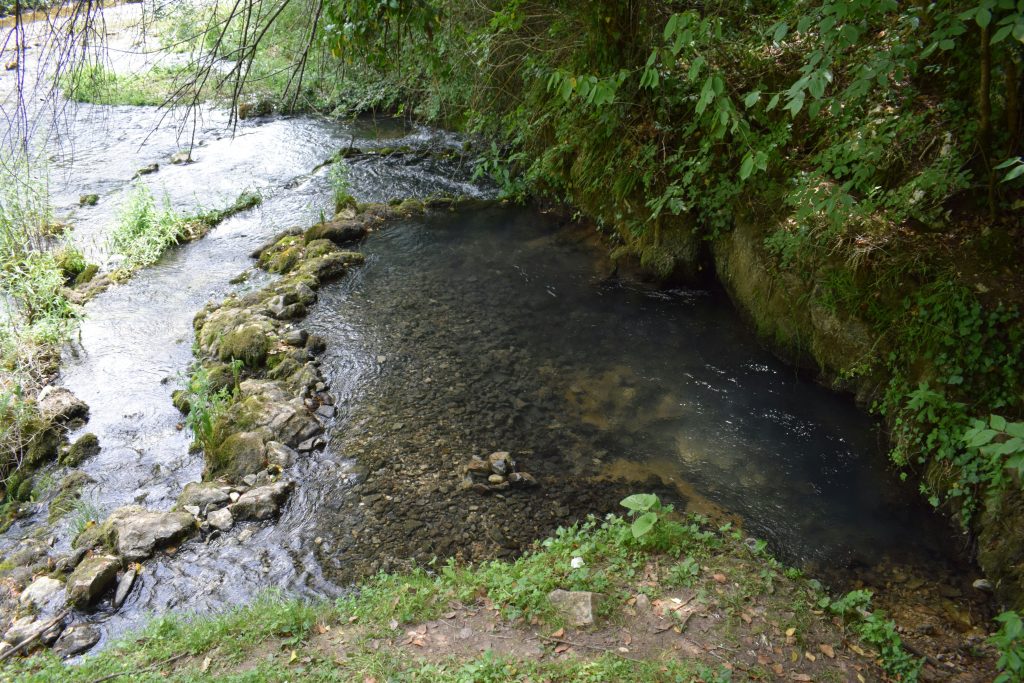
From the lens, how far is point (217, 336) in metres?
7.91

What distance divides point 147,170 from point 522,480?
39.8 ft

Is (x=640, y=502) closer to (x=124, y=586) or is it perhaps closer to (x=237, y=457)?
(x=237, y=457)

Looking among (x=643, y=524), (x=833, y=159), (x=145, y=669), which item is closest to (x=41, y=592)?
(x=145, y=669)

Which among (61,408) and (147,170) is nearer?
(61,408)

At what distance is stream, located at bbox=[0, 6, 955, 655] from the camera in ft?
16.1

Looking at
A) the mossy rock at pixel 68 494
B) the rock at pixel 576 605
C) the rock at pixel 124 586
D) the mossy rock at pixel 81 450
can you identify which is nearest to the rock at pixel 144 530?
the rock at pixel 124 586

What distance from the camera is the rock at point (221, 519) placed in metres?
5.26

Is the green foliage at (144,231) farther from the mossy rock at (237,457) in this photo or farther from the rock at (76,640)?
Result: the rock at (76,640)

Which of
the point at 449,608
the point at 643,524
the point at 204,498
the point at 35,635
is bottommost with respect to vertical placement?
the point at 35,635

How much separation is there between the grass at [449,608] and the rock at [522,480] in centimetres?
76

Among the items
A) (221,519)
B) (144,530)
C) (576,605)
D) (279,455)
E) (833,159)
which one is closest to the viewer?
(576,605)

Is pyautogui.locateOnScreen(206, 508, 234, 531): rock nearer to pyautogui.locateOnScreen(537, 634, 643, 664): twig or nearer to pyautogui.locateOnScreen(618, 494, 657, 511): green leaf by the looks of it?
pyautogui.locateOnScreen(537, 634, 643, 664): twig

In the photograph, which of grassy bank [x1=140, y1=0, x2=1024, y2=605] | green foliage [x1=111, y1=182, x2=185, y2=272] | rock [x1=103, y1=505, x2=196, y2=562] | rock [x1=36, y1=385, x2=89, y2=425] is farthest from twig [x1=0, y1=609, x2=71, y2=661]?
green foliage [x1=111, y1=182, x2=185, y2=272]

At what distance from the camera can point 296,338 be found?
7.70 metres
